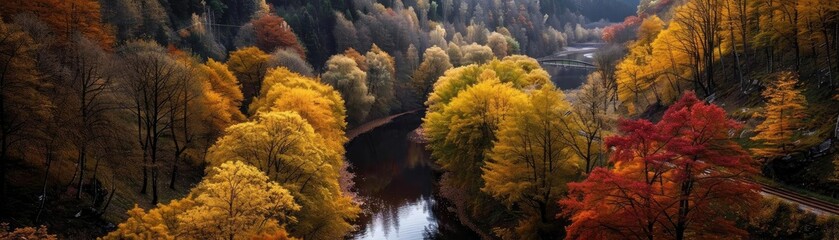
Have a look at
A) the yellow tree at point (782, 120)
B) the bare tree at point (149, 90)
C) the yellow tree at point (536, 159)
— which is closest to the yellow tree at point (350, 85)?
the bare tree at point (149, 90)

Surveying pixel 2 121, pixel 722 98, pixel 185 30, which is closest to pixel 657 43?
pixel 722 98

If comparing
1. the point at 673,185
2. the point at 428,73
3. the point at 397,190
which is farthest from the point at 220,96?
the point at 428,73

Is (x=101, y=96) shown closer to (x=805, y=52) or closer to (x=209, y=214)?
(x=209, y=214)

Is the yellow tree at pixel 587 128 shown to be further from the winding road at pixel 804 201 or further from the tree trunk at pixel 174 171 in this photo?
the tree trunk at pixel 174 171

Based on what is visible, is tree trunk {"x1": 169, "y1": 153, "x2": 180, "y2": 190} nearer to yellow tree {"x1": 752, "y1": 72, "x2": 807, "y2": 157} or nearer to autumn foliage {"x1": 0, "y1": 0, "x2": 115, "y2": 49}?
autumn foliage {"x1": 0, "y1": 0, "x2": 115, "y2": 49}

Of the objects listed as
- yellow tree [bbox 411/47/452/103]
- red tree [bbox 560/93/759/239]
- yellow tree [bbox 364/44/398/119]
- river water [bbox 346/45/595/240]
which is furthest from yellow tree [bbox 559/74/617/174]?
yellow tree [bbox 411/47/452/103]

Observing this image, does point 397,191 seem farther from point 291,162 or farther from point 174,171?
point 291,162

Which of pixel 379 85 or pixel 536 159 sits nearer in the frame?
pixel 536 159
